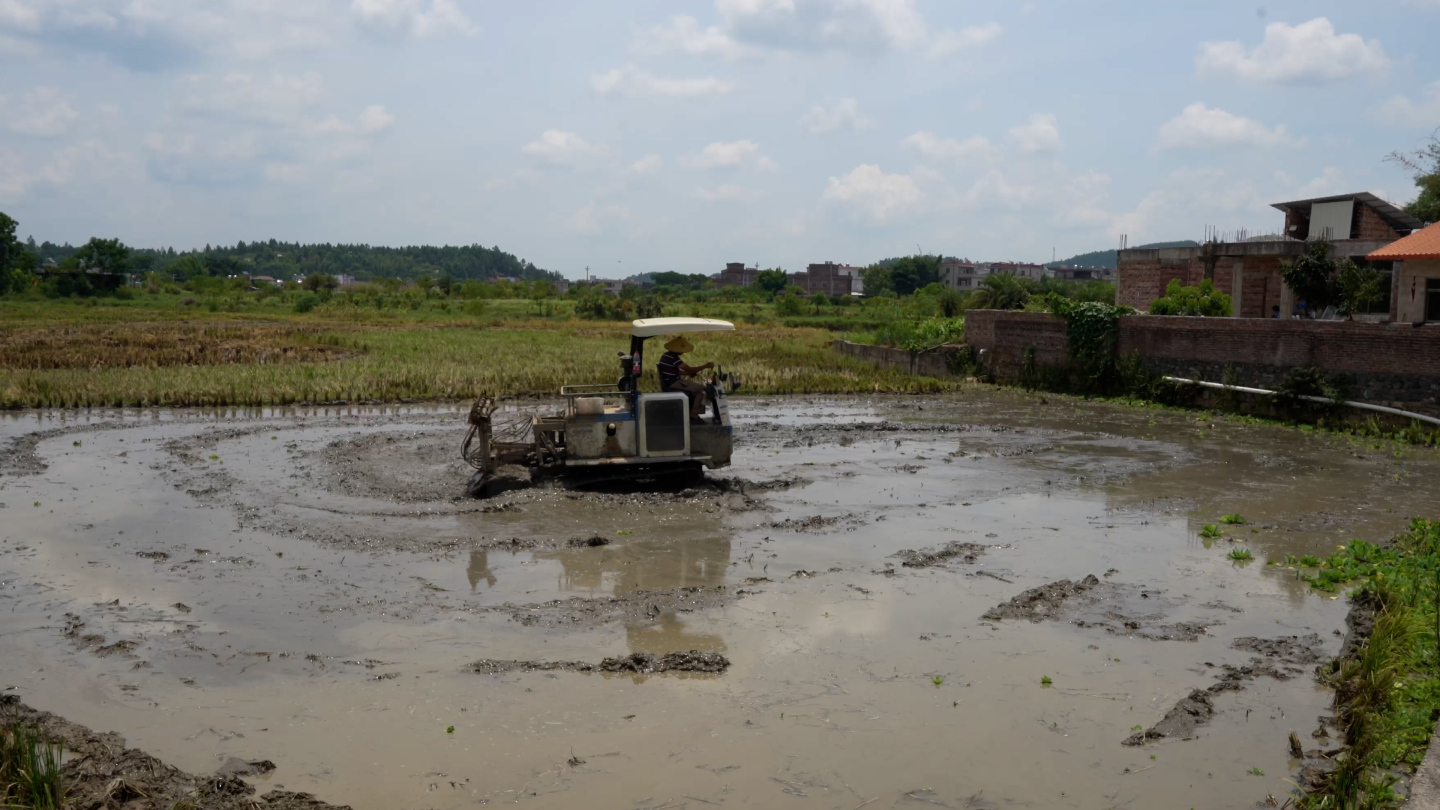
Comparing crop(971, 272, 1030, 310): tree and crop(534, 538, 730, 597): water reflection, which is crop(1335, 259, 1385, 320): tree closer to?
crop(971, 272, 1030, 310): tree

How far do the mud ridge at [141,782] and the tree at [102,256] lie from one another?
3403 inches

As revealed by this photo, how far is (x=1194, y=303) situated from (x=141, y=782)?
27874 mm

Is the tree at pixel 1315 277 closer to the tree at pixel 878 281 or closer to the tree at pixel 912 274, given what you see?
the tree at pixel 912 274

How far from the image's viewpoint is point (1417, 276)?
22969mm

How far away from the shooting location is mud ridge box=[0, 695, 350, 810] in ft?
18.4

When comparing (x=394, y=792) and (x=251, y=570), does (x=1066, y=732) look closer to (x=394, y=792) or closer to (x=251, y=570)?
(x=394, y=792)

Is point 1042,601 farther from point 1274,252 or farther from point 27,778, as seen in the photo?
point 1274,252

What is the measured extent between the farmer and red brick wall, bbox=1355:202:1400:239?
26103 mm

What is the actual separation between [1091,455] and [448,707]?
13696mm

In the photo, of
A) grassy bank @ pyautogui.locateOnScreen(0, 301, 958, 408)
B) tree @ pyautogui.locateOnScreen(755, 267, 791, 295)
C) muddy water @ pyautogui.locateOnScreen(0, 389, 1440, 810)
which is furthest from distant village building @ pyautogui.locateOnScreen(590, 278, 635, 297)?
muddy water @ pyautogui.locateOnScreen(0, 389, 1440, 810)

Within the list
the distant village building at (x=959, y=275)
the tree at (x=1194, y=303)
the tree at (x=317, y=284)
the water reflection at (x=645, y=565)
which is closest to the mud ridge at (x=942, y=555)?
the water reflection at (x=645, y=565)

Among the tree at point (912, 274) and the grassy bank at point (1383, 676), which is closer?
the grassy bank at point (1383, 676)

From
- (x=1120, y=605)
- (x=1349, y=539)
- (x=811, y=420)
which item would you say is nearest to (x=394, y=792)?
(x=1120, y=605)

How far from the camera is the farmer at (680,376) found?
1341 cm
